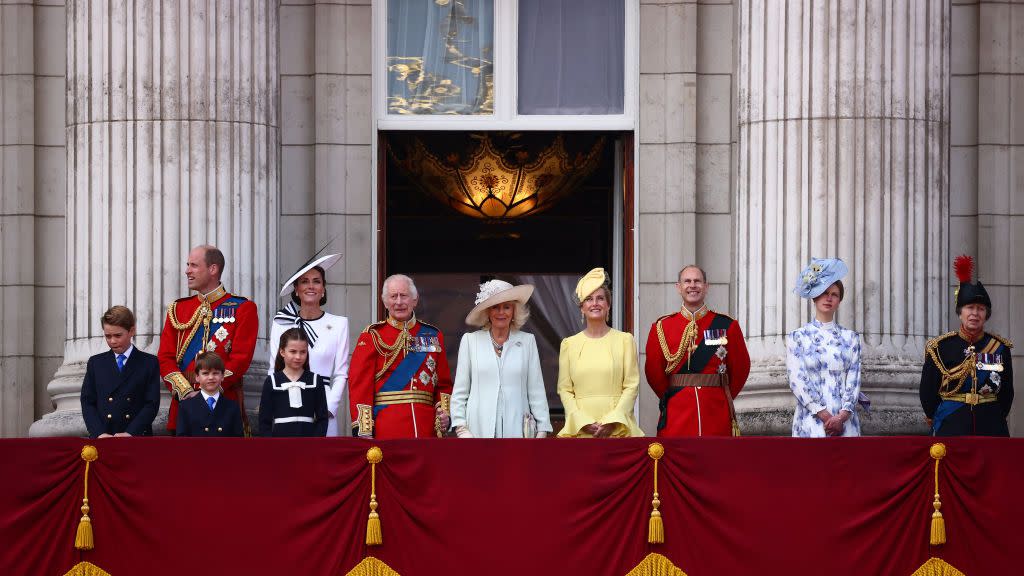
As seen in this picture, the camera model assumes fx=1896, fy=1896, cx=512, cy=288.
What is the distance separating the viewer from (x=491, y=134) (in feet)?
61.7

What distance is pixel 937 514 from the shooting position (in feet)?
37.7

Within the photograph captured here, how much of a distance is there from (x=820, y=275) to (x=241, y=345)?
4025mm

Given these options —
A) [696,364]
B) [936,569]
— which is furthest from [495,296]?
[936,569]

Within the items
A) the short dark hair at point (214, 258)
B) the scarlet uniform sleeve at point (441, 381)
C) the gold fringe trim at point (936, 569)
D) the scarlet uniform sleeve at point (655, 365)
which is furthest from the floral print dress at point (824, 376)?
the short dark hair at point (214, 258)

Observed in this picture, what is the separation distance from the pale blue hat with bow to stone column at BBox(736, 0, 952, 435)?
1.31m

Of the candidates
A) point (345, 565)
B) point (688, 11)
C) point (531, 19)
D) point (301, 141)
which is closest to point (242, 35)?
point (301, 141)

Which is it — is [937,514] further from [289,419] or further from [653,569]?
[289,419]

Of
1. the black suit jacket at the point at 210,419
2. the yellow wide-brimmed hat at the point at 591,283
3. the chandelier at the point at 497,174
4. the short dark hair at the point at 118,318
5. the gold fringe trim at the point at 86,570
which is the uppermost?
the chandelier at the point at 497,174

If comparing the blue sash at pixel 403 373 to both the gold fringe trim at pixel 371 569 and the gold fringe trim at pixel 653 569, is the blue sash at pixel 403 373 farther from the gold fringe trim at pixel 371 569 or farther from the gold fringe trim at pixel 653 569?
the gold fringe trim at pixel 653 569

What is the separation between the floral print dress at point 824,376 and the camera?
41.6ft

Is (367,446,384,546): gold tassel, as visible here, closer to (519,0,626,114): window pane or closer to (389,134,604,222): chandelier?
(519,0,626,114): window pane

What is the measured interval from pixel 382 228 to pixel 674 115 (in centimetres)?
269

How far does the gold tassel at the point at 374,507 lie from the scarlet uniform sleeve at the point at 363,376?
1230 millimetres

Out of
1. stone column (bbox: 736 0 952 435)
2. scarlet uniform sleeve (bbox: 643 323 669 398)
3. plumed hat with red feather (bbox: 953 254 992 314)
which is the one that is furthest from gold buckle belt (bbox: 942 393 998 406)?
scarlet uniform sleeve (bbox: 643 323 669 398)
